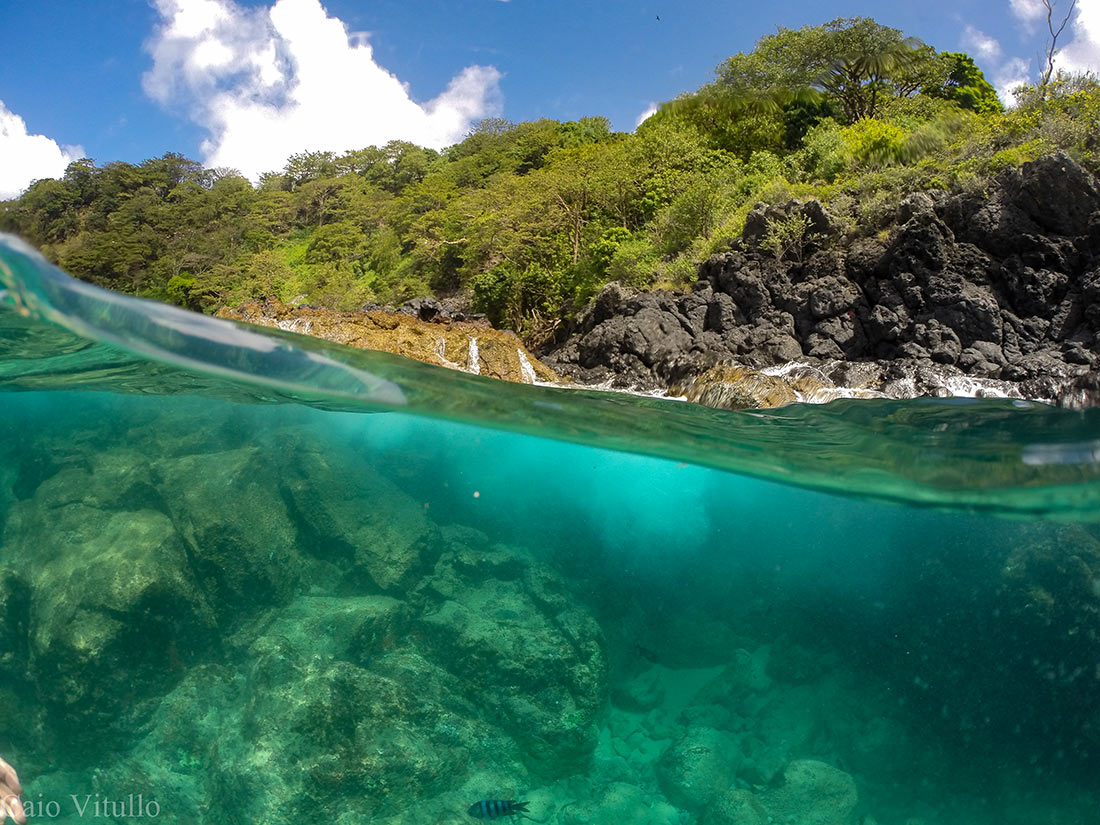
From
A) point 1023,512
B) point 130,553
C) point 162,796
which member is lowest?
point 162,796

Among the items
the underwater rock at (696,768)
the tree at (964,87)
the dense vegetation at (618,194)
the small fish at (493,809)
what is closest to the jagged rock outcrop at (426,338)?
the dense vegetation at (618,194)

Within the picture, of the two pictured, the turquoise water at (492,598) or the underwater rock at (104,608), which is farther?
the underwater rock at (104,608)

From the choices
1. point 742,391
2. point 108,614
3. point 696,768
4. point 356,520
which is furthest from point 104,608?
point 742,391

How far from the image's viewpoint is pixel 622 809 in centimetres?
601

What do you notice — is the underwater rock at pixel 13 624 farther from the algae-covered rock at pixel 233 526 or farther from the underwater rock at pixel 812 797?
the underwater rock at pixel 812 797

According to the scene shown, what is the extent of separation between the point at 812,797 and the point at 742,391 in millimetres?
6710

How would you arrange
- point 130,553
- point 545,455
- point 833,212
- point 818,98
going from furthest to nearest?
1. point 818,98
2. point 833,212
3. point 545,455
4. point 130,553

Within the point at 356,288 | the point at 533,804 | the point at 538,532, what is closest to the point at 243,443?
the point at 538,532

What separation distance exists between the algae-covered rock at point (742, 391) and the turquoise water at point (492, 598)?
210 cm

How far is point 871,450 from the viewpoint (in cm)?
807

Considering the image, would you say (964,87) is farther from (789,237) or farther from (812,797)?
(812,797)

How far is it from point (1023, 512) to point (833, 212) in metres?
15.8

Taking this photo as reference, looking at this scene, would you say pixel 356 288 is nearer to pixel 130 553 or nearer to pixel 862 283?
pixel 862 283

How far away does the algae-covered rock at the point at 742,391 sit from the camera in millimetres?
11492
